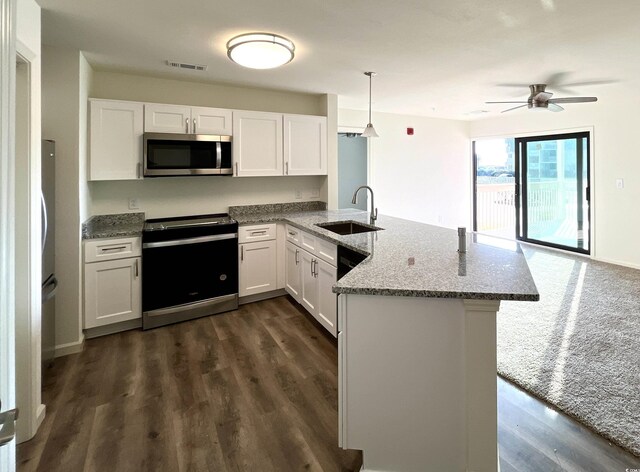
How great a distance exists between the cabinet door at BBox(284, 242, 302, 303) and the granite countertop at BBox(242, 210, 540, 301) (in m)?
0.62

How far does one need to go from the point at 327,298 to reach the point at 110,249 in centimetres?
196

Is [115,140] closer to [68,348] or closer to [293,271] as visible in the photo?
[68,348]

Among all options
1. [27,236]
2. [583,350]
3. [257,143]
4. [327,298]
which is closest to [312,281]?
[327,298]

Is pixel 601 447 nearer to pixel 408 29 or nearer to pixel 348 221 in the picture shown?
pixel 348 221

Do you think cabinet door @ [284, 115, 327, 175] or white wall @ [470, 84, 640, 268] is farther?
white wall @ [470, 84, 640, 268]

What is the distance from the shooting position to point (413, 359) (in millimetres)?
1535

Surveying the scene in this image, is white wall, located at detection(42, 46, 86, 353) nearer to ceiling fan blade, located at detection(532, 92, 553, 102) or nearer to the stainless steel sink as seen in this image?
the stainless steel sink

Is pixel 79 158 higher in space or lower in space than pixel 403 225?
higher

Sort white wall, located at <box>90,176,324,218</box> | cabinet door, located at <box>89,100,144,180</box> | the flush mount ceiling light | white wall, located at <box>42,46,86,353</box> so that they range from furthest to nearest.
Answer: white wall, located at <box>90,176,324,218</box>
cabinet door, located at <box>89,100,144,180</box>
white wall, located at <box>42,46,86,353</box>
the flush mount ceiling light

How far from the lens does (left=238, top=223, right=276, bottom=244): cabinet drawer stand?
11.9 ft

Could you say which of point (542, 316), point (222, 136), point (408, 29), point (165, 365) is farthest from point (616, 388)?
point (222, 136)

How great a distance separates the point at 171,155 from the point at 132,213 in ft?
2.54

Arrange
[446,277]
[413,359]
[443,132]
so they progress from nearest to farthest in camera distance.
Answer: [413,359] → [446,277] → [443,132]

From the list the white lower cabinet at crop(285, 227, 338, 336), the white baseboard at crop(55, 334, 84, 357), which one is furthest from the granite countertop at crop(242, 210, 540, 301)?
the white baseboard at crop(55, 334, 84, 357)
